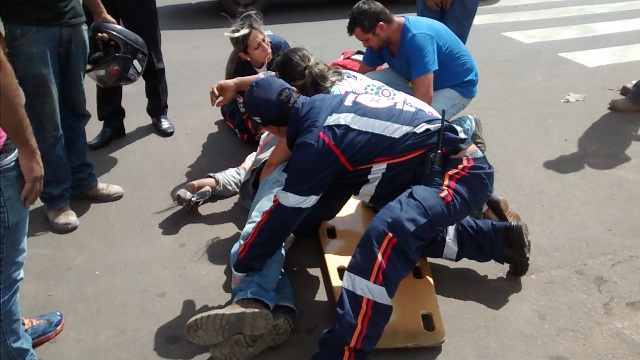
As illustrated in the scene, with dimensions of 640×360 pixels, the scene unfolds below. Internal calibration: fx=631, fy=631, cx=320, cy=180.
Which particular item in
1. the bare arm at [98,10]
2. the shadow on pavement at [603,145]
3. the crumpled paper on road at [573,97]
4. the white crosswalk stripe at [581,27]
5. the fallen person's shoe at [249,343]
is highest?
the bare arm at [98,10]

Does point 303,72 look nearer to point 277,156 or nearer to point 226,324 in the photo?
point 277,156

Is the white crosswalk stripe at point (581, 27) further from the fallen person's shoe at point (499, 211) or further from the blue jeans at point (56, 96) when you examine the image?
the blue jeans at point (56, 96)

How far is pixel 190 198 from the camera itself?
3875 mm

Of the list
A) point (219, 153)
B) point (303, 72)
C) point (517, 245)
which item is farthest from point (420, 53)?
point (219, 153)

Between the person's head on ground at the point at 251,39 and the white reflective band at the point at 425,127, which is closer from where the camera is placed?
the white reflective band at the point at 425,127

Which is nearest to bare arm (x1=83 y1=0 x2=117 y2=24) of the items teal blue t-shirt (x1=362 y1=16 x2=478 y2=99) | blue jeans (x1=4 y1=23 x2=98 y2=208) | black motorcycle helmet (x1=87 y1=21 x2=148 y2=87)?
black motorcycle helmet (x1=87 y1=21 x2=148 y2=87)

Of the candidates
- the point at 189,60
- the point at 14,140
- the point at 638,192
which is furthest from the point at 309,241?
the point at 189,60

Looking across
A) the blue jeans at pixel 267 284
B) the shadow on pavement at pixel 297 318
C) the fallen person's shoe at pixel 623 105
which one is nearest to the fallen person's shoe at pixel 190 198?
the shadow on pavement at pixel 297 318

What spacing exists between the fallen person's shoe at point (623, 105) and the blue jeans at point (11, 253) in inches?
184

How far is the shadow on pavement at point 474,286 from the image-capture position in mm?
3170

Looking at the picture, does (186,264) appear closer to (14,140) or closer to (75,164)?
(75,164)

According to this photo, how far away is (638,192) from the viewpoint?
4.09 meters

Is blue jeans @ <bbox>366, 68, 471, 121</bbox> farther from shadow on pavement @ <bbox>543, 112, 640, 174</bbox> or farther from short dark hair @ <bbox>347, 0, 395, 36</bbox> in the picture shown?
shadow on pavement @ <bbox>543, 112, 640, 174</bbox>

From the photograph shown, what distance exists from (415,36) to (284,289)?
1.91 meters
